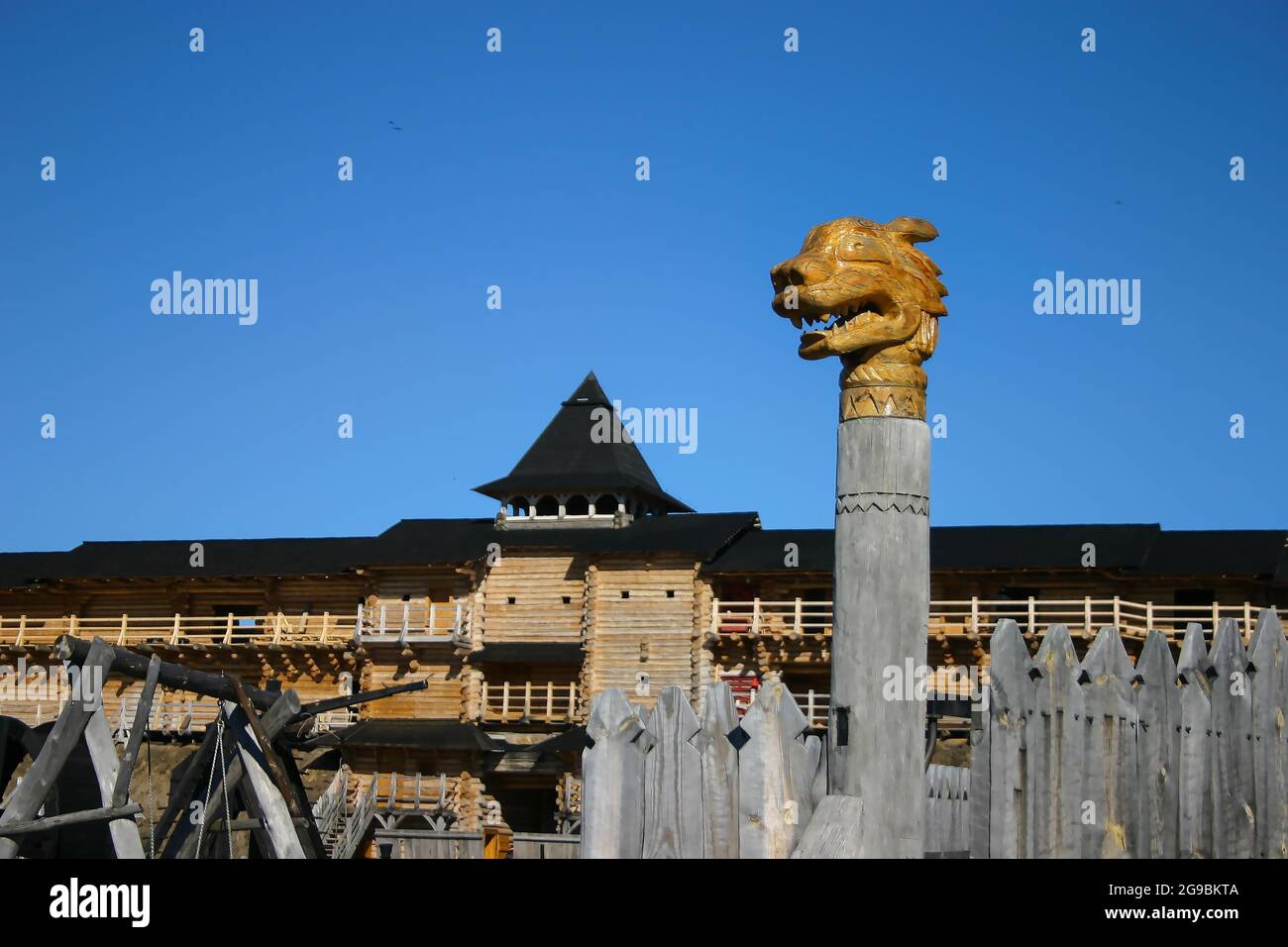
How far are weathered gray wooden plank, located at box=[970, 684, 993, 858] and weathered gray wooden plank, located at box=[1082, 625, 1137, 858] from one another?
759 millimetres

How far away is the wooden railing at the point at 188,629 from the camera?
155ft

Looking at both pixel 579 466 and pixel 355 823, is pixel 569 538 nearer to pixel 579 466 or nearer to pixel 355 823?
pixel 579 466

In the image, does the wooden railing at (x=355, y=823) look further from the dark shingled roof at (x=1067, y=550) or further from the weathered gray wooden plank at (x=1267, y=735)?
the weathered gray wooden plank at (x=1267, y=735)

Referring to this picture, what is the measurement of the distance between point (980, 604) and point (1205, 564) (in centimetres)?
581

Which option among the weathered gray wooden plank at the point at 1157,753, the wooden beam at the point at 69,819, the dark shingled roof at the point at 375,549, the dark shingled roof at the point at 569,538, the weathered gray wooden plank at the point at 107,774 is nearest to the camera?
the weathered gray wooden plank at the point at 1157,753

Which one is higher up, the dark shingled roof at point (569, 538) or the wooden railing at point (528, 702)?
the dark shingled roof at point (569, 538)

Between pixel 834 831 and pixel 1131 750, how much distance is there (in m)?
2.81

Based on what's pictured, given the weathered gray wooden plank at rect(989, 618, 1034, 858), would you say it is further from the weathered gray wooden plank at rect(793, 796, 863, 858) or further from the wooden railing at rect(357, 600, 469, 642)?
the wooden railing at rect(357, 600, 469, 642)

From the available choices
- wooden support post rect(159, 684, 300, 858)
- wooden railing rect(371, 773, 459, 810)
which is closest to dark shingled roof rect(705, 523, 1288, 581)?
wooden railing rect(371, 773, 459, 810)

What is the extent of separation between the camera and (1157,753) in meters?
8.78

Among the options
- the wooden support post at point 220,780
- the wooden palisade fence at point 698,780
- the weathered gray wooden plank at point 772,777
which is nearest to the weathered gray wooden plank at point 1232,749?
the wooden palisade fence at point 698,780

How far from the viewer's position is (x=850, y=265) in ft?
21.7

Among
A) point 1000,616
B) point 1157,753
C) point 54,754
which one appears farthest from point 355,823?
point 1157,753

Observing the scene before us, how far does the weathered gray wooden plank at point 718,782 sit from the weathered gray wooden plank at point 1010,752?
1.27m
